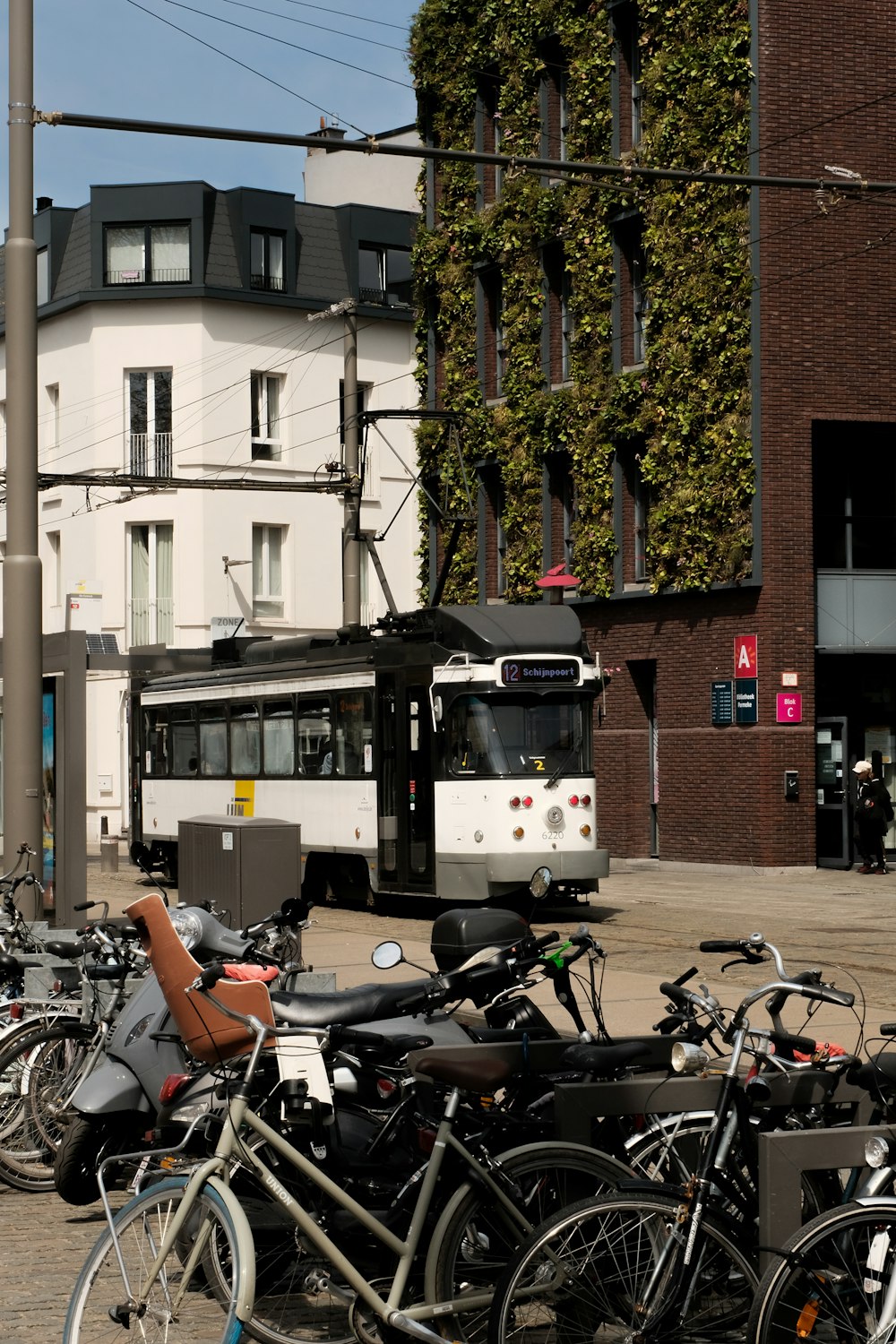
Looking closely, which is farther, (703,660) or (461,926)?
(703,660)

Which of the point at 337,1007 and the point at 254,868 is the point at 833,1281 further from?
the point at 254,868

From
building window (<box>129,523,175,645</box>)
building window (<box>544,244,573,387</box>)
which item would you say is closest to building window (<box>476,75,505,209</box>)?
building window (<box>544,244,573,387</box>)

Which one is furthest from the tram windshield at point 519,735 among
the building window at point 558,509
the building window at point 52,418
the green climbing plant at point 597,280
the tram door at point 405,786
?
the building window at point 52,418

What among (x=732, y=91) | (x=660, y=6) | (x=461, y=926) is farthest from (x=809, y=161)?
(x=461, y=926)

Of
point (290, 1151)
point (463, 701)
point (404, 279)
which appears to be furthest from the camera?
point (404, 279)

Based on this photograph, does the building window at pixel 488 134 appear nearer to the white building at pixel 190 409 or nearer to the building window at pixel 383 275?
the white building at pixel 190 409

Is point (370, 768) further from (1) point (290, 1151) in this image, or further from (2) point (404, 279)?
(2) point (404, 279)

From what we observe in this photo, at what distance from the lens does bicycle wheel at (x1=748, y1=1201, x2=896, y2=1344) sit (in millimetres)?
4484

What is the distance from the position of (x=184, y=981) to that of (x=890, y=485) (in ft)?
85.5

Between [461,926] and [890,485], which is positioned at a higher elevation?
[890,485]

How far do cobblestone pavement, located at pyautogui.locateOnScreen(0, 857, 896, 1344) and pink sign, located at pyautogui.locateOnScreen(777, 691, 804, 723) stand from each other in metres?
2.25

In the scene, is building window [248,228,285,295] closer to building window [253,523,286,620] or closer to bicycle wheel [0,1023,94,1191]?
building window [253,523,286,620]

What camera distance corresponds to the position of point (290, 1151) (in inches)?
200

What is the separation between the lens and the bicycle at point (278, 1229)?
189 inches
